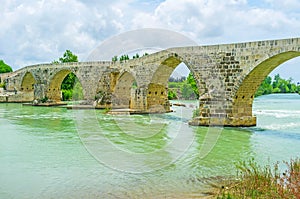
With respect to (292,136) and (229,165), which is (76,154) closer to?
(229,165)

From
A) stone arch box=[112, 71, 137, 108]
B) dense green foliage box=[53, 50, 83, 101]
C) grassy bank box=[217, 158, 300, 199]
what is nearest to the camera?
grassy bank box=[217, 158, 300, 199]

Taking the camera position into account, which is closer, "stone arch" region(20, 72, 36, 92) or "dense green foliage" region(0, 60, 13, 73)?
"stone arch" region(20, 72, 36, 92)

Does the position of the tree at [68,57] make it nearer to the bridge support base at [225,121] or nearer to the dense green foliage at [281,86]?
the bridge support base at [225,121]

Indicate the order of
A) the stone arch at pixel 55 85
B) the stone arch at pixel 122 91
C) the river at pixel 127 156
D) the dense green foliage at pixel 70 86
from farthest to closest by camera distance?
the dense green foliage at pixel 70 86 → the stone arch at pixel 55 85 → the stone arch at pixel 122 91 → the river at pixel 127 156

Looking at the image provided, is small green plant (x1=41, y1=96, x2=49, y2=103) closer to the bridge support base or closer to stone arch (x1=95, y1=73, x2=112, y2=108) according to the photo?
stone arch (x1=95, y1=73, x2=112, y2=108)

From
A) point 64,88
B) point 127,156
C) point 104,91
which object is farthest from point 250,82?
point 64,88

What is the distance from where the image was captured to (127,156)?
9.26 metres

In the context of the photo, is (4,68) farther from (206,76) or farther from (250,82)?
(250,82)

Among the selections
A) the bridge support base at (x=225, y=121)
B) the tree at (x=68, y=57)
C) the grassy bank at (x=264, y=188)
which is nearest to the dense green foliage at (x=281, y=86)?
the tree at (x=68, y=57)

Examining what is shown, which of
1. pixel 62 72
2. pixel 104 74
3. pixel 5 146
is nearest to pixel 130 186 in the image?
pixel 5 146

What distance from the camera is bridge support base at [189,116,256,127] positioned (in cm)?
1441

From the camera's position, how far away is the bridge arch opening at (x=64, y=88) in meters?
29.7

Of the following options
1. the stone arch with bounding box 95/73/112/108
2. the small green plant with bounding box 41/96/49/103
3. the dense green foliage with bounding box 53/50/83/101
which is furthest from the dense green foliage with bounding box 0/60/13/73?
the stone arch with bounding box 95/73/112/108

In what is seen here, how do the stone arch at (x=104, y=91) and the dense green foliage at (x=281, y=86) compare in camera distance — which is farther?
the dense green foliage at (x=281, y=86)
